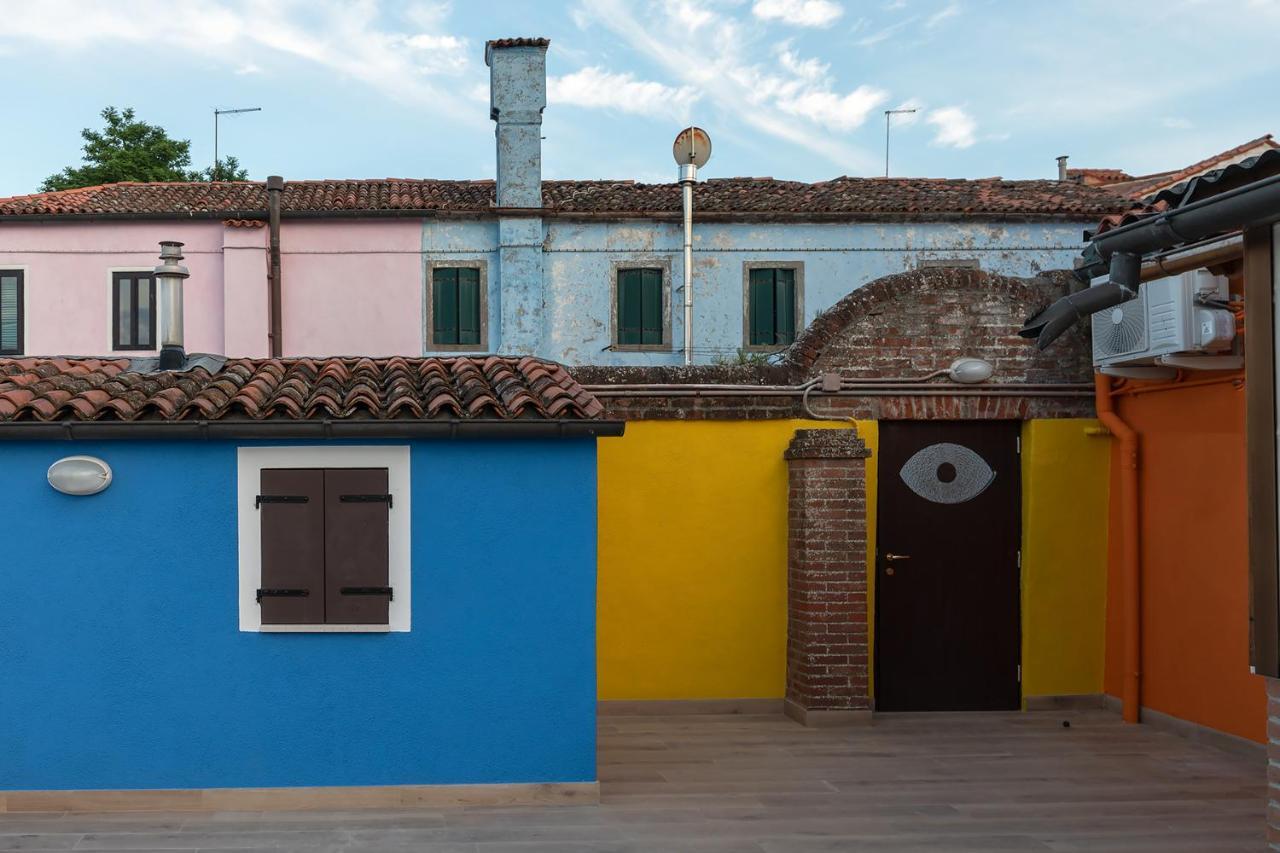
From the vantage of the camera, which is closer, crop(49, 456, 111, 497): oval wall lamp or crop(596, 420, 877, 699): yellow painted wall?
crop(49, 456, 111, 497): oval wall lamp

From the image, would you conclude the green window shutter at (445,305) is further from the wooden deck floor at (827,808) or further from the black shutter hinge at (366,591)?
the black shutter hinge at (366,591)

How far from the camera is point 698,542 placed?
9500 millimetres

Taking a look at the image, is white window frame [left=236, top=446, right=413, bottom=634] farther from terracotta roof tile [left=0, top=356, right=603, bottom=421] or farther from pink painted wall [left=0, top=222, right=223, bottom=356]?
pink painted wall [left=0, top=222, right=223, bottom=356]

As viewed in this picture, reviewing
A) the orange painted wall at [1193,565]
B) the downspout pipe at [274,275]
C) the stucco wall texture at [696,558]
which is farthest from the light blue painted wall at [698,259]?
the orange painted wall at [1193,565]

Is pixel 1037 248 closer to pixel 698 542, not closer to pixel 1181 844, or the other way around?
pixel 698 542

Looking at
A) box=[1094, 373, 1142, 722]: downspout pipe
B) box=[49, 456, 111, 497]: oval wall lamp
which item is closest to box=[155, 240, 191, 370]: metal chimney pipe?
box=[49, 456, 111, 497]: oval wall lamp

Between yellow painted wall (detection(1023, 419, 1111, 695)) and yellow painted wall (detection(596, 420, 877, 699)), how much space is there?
135cm

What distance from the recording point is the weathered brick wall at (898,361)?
948cm

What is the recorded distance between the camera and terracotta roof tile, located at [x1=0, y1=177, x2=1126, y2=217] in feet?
67.4

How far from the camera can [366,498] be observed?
6941mm

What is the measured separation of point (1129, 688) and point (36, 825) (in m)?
7.29

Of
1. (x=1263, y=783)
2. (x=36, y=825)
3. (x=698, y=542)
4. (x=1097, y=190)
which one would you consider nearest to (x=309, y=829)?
(x=36, y=825)

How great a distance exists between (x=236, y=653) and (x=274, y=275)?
578 inches

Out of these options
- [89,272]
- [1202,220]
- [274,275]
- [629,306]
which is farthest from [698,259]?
[1202,220]
